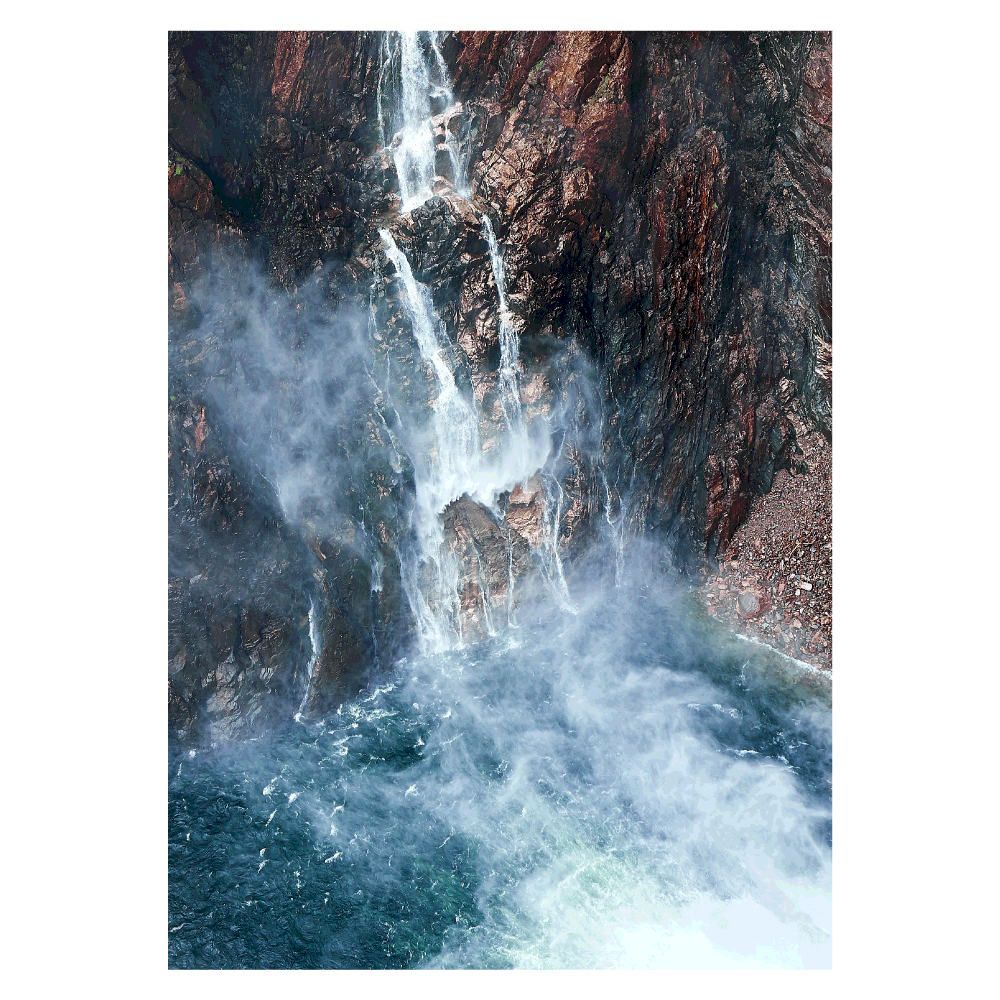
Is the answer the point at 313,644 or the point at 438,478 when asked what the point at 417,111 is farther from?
the point at 313,644

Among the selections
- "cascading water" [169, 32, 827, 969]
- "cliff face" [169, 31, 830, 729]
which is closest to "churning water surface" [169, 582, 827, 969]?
"cascading water" [169, 32, 827, 969]

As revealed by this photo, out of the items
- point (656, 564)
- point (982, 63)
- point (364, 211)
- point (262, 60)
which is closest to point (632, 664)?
point (656, 564)

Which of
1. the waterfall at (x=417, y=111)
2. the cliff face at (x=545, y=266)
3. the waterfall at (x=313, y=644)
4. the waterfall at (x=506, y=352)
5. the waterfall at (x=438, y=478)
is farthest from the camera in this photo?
the waterfall at (x=438, y=478)

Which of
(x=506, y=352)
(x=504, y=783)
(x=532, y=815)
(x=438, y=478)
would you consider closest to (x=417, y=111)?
(x=506, y=352)

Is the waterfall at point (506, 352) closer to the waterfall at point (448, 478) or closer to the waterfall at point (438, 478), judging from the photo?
the waterfall at point (448, 478)

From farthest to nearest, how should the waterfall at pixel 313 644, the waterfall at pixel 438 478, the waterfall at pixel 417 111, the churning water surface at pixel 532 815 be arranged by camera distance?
the waterfall at pixel 438 478
the waterfall at pixel 313 644
the waterfall at pixel 417 111
the churning water surface at pixel 532 815

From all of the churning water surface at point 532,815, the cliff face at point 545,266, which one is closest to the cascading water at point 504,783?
the churning water surface at point 532,815
